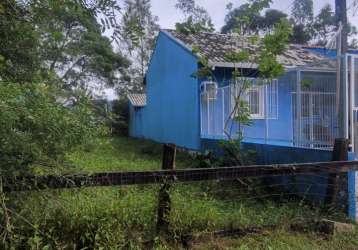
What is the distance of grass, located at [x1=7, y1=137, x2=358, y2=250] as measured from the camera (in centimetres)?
334

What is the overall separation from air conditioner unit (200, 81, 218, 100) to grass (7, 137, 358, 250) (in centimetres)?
606

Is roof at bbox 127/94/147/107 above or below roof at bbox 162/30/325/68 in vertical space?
below

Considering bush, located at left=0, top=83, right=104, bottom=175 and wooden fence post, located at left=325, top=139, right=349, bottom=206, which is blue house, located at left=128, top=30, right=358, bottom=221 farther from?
bush, located at left=0, top=83, right=104, bottom=175

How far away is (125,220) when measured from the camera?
383cm

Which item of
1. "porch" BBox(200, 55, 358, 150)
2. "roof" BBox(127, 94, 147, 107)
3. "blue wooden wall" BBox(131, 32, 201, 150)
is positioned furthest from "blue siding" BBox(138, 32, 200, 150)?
"roof" BBox(127, 94, 147, 107)

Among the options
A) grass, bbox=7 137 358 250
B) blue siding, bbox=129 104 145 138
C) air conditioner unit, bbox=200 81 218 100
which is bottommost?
grass, bbox=7 137 358 250

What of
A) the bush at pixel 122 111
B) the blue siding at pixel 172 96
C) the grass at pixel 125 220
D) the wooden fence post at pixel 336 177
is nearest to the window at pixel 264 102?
the blue siding at pixel 172 96

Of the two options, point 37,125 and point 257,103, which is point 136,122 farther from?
point 37,125

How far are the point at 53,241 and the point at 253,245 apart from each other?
206 cm

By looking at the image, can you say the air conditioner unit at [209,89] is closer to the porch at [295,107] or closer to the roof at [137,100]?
the porch at [295,107]

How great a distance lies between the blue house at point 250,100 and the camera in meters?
7.25

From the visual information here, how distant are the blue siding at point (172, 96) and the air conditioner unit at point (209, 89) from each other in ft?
1.11

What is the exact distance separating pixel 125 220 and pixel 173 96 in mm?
11255

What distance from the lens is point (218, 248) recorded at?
393 centimetres
